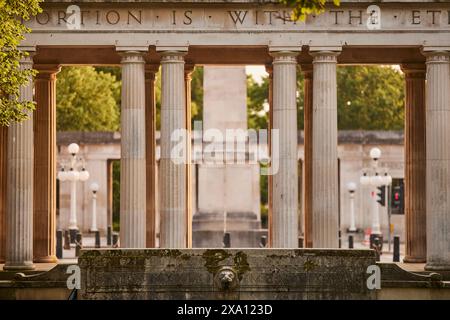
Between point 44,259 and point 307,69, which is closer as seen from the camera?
point 44,259

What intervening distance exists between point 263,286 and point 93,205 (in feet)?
154

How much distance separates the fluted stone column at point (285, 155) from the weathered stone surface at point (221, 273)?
13.0 meters

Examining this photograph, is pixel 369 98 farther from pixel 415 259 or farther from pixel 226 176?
pixel 415 259

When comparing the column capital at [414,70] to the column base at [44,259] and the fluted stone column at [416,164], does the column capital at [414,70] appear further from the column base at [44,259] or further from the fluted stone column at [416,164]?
the column base at [44,259]

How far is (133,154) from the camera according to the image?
2010 inches

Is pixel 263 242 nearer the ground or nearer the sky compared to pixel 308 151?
nearer the ground

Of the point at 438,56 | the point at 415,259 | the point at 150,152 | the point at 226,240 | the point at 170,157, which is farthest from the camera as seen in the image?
the point at 226,240

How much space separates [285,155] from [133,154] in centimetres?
628

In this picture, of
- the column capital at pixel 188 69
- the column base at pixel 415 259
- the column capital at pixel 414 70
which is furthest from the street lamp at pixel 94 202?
the column capital at pixel 414 70

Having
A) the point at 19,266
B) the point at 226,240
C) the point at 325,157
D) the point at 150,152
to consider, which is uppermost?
the point at 150,152

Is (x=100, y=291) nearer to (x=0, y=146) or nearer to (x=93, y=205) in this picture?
(x=0, y=146)

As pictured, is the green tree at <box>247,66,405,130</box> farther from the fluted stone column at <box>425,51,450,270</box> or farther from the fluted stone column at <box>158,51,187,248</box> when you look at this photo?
the fluted stone column at <box>158,51,187,248</box>

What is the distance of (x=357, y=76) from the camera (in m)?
125

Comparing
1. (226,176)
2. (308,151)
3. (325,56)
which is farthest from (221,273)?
(226,176)
